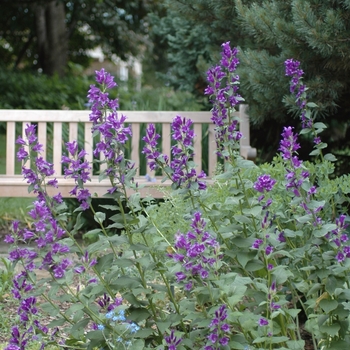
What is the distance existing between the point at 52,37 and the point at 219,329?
14599 mm

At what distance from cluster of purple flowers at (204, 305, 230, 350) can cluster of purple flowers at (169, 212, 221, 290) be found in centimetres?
11

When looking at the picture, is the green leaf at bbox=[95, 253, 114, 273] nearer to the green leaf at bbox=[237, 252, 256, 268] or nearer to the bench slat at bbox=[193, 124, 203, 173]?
the green leaf at bbox=[237, 252, 256, 268]

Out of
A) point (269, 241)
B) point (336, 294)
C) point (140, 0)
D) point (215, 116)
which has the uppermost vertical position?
point (140, 0)

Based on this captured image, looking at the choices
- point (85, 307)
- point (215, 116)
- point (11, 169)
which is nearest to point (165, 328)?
point (85, 307)

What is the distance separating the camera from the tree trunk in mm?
15602

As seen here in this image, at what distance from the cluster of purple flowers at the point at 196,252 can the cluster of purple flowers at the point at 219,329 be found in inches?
4.5

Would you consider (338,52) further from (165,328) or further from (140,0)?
(140,0)

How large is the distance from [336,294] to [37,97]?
11.8 meters

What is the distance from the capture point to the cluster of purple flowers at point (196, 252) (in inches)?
72.7

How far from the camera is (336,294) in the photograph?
2055 mm

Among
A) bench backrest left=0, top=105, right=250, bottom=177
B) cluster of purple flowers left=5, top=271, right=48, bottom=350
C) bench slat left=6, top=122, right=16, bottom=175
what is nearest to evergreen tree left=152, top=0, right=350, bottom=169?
bench backrest left=0, top=105, right=250, bottom=177

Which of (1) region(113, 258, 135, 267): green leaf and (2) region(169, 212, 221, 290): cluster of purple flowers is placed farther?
(1) region(113, 258, 135, 267): green leaf

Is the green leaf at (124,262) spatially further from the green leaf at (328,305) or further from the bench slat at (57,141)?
the bench slat at (57,141)

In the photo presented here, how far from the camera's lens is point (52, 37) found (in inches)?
618
